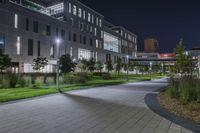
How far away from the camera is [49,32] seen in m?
65.0

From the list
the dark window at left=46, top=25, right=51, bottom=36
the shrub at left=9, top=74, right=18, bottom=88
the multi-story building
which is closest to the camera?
the shrub at left=9, top=74, right=18, bottom=88

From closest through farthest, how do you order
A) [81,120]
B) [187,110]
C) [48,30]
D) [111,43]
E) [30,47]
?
[81,120] → [187,110] → [30,47] → [48,30] → [111,43]

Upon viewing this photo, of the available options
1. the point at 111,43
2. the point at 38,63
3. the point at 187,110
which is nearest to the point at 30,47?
the point at 38,63

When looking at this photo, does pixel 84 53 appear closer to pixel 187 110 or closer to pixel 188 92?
pixel 188 92

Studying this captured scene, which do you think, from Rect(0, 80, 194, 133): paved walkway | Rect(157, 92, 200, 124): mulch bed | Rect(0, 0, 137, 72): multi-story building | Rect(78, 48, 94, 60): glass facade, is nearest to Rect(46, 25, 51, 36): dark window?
Rect(0, 0, 137, 72): multi-story building

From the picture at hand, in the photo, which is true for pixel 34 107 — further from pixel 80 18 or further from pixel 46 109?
pixel 80 18

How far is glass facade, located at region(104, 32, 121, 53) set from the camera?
102875mm

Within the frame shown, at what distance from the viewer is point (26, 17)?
56531 mm

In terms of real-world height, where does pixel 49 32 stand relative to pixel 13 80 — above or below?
above

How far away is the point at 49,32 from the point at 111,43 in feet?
154

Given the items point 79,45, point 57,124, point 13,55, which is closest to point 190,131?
point 57,124

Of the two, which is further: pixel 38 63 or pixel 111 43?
pixel 111 43

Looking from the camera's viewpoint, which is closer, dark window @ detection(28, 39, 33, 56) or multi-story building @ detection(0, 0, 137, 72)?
multi-story building @ detection(0, 0, 137, 72)

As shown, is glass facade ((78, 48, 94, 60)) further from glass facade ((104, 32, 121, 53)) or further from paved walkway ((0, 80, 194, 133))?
paved walkway ((0, 80, 194, 133))
